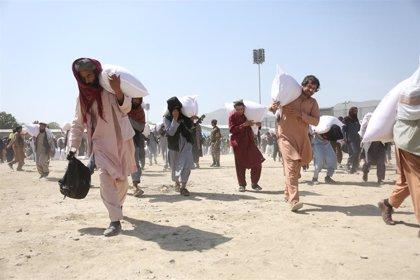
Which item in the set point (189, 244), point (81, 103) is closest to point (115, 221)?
point (189, 244)

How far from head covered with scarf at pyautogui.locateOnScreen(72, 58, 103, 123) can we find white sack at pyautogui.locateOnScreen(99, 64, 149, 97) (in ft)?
0.22

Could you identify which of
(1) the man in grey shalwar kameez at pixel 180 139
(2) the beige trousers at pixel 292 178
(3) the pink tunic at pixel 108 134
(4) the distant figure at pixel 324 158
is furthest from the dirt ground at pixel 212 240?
(4) the distant figure at pixel 324 158

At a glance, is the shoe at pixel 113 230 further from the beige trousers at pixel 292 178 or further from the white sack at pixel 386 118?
the white sack at pixel 386 118

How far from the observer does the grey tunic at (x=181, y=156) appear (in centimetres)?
729

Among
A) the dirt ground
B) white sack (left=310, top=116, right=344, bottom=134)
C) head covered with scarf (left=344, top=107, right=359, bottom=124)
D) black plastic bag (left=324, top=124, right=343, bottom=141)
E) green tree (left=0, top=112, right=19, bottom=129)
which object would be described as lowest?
the dirt ground

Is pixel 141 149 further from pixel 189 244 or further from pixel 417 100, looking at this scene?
pixel 417 100

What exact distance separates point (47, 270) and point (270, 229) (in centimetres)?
233

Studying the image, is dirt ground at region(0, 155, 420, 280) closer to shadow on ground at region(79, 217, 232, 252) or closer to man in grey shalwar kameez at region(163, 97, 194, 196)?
shadow on ground at region(79, 217, 232, 252)

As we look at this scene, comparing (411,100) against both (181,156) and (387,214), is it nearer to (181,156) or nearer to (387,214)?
(387,214)

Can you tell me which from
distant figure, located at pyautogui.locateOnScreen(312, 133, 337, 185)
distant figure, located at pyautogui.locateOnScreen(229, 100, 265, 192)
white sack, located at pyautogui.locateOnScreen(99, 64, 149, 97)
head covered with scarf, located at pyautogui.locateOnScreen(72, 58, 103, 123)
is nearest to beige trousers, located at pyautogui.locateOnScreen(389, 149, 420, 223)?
white sack, located at pyautogui.locateOnScreen(99, 64, 149, 97)

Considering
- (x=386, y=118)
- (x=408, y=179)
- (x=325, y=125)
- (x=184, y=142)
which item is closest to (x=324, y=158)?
(x=325, y=125)

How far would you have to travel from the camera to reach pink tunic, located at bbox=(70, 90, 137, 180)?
468 centimetres

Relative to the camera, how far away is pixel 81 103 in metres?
4.71

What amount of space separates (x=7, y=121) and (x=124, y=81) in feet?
200
